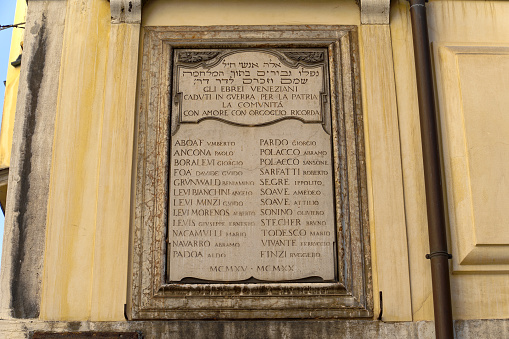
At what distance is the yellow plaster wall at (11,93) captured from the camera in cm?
948

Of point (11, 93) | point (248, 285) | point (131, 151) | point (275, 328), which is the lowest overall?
point (275, 328)

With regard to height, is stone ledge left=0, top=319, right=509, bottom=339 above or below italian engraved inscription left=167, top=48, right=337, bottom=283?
below

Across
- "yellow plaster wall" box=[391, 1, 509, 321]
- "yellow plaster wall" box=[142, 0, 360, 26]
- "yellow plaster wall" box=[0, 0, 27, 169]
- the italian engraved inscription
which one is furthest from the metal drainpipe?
"yellow plaster wall" box=[0, 0, 27, 169]

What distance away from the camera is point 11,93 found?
9.93 meters

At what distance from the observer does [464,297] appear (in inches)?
252

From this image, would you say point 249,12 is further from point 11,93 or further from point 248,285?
point 11,93

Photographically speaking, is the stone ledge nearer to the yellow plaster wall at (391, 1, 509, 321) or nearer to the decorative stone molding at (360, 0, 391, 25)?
the yellow plaster wall at (391, 1, 509, 321)

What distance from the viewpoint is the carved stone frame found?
Answer: 635 cm

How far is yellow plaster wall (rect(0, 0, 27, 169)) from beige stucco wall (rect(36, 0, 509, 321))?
2.33 m

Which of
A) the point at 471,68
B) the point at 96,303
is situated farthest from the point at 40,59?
the point at 471,68

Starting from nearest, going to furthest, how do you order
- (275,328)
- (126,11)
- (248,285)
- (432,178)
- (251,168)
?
(275,328) → (248,285) → (432,178) → (251,168) → (126,11)

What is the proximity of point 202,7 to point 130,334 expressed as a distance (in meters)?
3.28

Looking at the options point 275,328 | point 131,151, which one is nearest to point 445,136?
point 275,328

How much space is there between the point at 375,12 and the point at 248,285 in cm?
299
